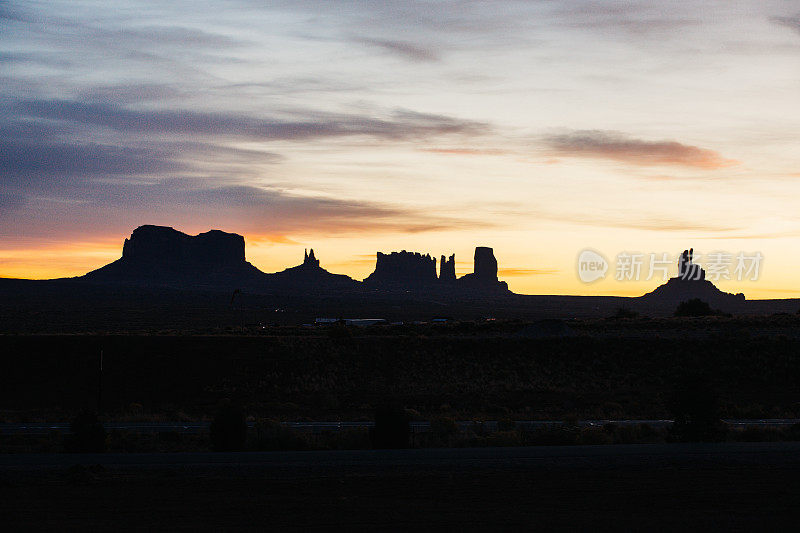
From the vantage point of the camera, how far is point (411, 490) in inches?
719

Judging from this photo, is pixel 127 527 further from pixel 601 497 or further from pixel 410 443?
pixel 410 443

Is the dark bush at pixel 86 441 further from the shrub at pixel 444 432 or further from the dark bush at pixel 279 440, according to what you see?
the shrub at pixel 444 432

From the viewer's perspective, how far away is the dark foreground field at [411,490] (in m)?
15.7

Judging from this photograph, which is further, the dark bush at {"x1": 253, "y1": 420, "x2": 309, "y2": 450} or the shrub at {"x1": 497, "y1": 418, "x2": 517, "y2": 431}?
the shrub at {"x1": 497, "y1": 418, "x2": 517, "y2": 431}

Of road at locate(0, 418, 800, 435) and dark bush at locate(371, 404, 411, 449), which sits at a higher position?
dark bush at locate(371, 404, 411, 449)

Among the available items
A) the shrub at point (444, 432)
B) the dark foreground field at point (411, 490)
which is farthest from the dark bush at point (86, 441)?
the shrub at point (444, 432)

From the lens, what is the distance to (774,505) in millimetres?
16922

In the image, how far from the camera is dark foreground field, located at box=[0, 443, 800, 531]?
1566 centimetres

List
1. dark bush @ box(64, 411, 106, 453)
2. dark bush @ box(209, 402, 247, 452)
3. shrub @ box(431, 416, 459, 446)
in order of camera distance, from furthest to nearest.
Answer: shrub @ box(431, 416, 459, 446) → dark bush @ box(209, 402, 247, 452) → dark bush @ box(64, 411, 106, 453)

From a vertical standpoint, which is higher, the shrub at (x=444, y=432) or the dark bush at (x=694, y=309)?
the dark bush at (x=694, y=309)

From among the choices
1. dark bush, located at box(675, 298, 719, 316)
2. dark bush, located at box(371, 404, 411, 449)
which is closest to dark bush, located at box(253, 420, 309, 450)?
dark bush, located at box(371, 404, 411, 449)

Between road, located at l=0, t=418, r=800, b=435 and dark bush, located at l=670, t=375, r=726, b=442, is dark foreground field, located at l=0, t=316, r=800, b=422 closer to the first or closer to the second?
road, located at l=0, t=418, r=800, b=435

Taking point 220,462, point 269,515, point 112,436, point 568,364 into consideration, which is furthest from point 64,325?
point 269,515

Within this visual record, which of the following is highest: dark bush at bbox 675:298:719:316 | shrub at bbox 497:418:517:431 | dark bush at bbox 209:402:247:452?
dark bush at bbox 675:298:719:316
